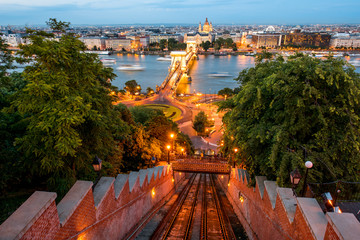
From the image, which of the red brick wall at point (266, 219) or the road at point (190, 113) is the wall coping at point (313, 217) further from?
the road at point (190, 113)

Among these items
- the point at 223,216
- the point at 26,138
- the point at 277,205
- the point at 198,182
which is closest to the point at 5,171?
the point at 26,138

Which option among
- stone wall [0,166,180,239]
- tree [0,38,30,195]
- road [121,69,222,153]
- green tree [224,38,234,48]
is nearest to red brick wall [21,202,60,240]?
stone wall [0,166,180,239]

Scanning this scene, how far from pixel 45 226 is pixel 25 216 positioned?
46cm

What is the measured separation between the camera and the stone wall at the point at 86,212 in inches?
167

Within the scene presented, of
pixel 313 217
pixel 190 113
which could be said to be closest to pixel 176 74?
pixel 190 113

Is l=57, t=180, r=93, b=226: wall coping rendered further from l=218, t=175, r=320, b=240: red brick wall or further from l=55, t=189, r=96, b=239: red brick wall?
l=218, t=175, r=320, b=240: red brick wall

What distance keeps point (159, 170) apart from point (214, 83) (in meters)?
69.3

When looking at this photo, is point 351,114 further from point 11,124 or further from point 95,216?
point 11,124

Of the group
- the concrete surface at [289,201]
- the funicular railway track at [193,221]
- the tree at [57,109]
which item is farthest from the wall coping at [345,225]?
the funicular railway track at [193,221]

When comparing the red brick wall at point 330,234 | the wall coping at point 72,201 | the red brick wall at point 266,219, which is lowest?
the red brick wall at point 266,219

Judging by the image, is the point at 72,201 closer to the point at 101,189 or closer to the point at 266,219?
the point at 101,189

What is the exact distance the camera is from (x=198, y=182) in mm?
22203

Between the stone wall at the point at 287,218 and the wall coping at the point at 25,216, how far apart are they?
17.1 ft

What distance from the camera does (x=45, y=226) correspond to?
14.8 feet
